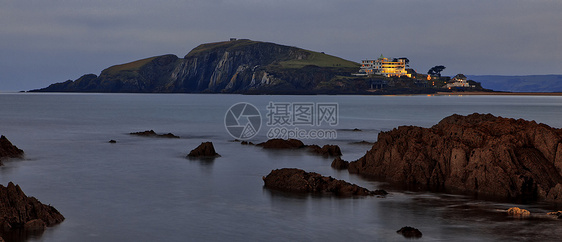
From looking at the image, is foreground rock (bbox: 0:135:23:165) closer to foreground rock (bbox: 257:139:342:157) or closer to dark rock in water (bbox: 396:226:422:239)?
foreground rock (bbox: 257:139:342:157)

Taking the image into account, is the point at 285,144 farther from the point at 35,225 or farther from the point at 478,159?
the point at 35,225

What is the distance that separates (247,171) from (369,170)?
6.47m

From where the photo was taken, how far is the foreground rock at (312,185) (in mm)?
24308

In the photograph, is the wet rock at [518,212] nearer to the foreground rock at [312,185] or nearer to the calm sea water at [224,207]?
the calm sea water at [224,207]

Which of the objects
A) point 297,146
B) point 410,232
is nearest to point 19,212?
point 410,232

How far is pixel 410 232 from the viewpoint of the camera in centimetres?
1811

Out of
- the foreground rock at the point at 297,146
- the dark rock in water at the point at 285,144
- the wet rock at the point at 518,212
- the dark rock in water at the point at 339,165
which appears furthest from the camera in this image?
the dark rock in water at the point at 285,144

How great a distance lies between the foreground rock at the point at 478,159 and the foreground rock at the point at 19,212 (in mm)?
15175

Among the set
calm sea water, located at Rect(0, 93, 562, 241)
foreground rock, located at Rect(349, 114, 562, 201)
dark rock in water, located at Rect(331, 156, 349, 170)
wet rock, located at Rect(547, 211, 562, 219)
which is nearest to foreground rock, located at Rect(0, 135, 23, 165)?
calm sea water, located at Rect(0, 93, 562, 241)

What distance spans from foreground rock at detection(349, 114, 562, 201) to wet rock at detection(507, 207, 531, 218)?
2.91 meters

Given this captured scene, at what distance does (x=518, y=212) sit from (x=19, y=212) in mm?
15988

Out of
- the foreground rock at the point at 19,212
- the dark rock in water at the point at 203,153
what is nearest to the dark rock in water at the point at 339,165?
the dark rock in water at the point at 203,153

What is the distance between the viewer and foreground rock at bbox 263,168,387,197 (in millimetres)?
24308

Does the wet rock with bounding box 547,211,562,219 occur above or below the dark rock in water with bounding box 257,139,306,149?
below
